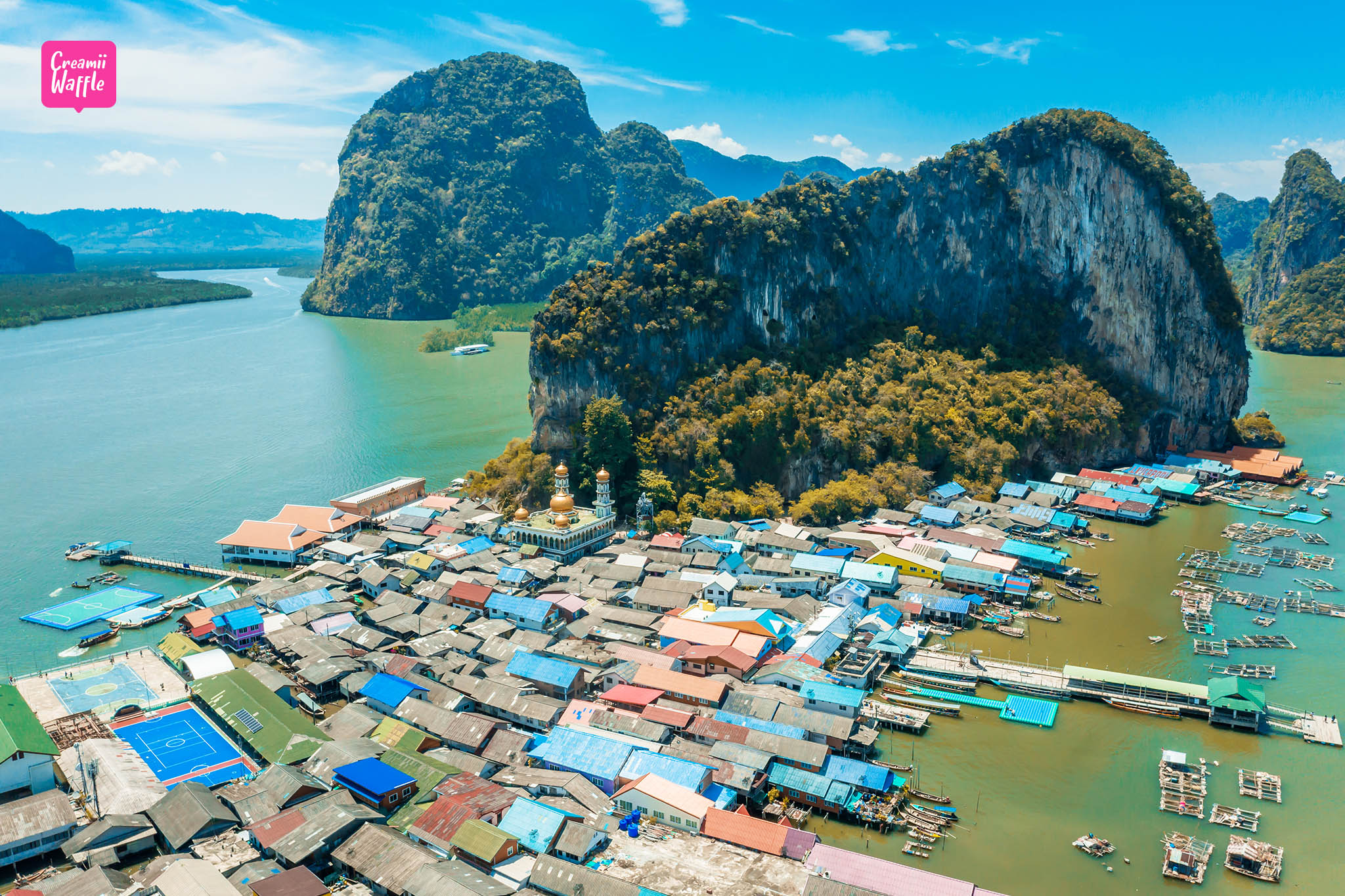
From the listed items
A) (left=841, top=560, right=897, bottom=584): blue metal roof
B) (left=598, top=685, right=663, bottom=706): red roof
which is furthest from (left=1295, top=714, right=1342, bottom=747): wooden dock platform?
(left=598, top=685, right=663, bottom=706): red roof

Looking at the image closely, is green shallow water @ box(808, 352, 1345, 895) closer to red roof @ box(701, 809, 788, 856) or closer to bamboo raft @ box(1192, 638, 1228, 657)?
bamboo raft @ box(1192, 638, 1228, 657)

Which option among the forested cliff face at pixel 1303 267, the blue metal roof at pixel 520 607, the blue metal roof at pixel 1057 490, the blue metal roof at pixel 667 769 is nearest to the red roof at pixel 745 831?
the blue metal roof at pixel 667 769

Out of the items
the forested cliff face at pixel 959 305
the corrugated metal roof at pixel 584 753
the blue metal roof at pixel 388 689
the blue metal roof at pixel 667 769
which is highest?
the forested cliff face at pixel 959 305

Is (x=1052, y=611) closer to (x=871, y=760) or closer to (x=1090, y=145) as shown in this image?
(x=871, y=760)

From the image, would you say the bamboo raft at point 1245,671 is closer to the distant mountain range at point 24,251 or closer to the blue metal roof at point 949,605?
the blue metal roof at point 949,605

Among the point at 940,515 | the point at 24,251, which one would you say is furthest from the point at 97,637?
the point at 24,251

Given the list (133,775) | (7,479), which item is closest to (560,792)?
(133,775)
